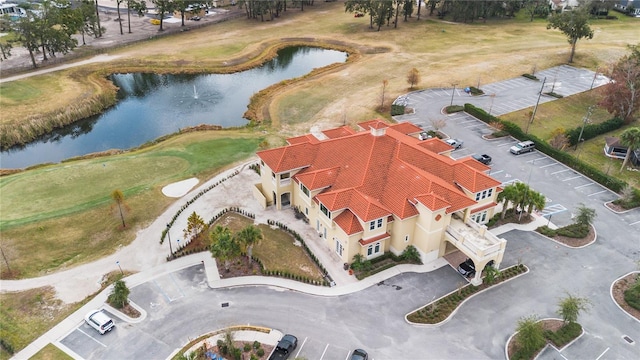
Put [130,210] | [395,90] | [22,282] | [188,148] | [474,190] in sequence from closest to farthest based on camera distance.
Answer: [22,282] < [474,190] < [130,210] < [188,148] < [395,90]

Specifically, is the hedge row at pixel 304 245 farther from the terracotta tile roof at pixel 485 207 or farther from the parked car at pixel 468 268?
the terracotta tile roof at pixel 485 207

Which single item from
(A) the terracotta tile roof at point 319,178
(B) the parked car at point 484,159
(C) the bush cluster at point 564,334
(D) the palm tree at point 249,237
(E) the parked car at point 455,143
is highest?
(A) the terracotta tile roof at point 319,178

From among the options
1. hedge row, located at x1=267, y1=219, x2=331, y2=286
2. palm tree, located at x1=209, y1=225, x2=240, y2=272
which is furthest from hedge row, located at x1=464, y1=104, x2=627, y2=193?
palm tree, located at x1=209, y1=225, x2=240, y2=272

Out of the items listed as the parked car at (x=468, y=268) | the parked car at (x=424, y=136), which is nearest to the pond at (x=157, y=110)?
the parked car at (x=424, y=136)

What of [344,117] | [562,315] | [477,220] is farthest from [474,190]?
[344,117]

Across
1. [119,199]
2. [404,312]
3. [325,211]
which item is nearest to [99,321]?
[119,199]

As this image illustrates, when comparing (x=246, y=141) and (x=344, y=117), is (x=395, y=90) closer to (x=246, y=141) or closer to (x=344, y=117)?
(x=344, y=117)
